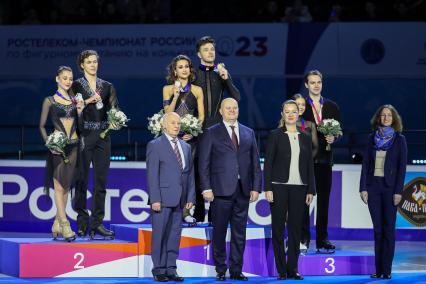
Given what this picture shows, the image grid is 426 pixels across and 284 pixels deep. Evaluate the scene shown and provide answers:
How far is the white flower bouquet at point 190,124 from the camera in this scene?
10.7m

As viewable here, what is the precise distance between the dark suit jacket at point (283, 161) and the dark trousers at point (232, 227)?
1.05 feet

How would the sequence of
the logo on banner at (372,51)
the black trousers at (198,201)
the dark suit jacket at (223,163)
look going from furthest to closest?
the logo on banner at (372,51) → the black trousers at (198,201) → the dark suit jacket at (223,163)

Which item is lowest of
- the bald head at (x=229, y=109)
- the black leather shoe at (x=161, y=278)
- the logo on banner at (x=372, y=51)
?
the black leather shoe at (x=161, y=278)

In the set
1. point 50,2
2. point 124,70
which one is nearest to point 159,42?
point 124,70

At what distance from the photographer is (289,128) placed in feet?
35.1

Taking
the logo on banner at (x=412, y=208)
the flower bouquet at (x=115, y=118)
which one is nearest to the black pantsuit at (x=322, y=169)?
the flower bouquet at (x=115, y=118)

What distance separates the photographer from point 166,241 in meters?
10.6

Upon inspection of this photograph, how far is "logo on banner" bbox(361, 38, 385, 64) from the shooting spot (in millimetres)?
18312

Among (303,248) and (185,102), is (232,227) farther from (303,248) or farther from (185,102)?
(185,102)

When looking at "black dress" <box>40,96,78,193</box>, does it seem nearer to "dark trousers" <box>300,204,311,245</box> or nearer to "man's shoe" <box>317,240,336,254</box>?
"dark trousers" <box>300,204,311,245</box>

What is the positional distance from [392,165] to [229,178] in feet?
5.68

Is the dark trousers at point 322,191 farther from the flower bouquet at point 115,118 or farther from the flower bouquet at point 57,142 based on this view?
the flower bouquet at point 57,142

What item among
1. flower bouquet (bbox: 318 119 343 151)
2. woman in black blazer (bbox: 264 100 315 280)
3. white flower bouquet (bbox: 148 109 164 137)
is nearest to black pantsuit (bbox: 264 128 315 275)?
woman in black blazer (bbox: 264 100 315 280)

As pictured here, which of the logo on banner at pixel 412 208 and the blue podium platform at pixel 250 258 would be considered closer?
the blue podium platform at pixel 250 258
